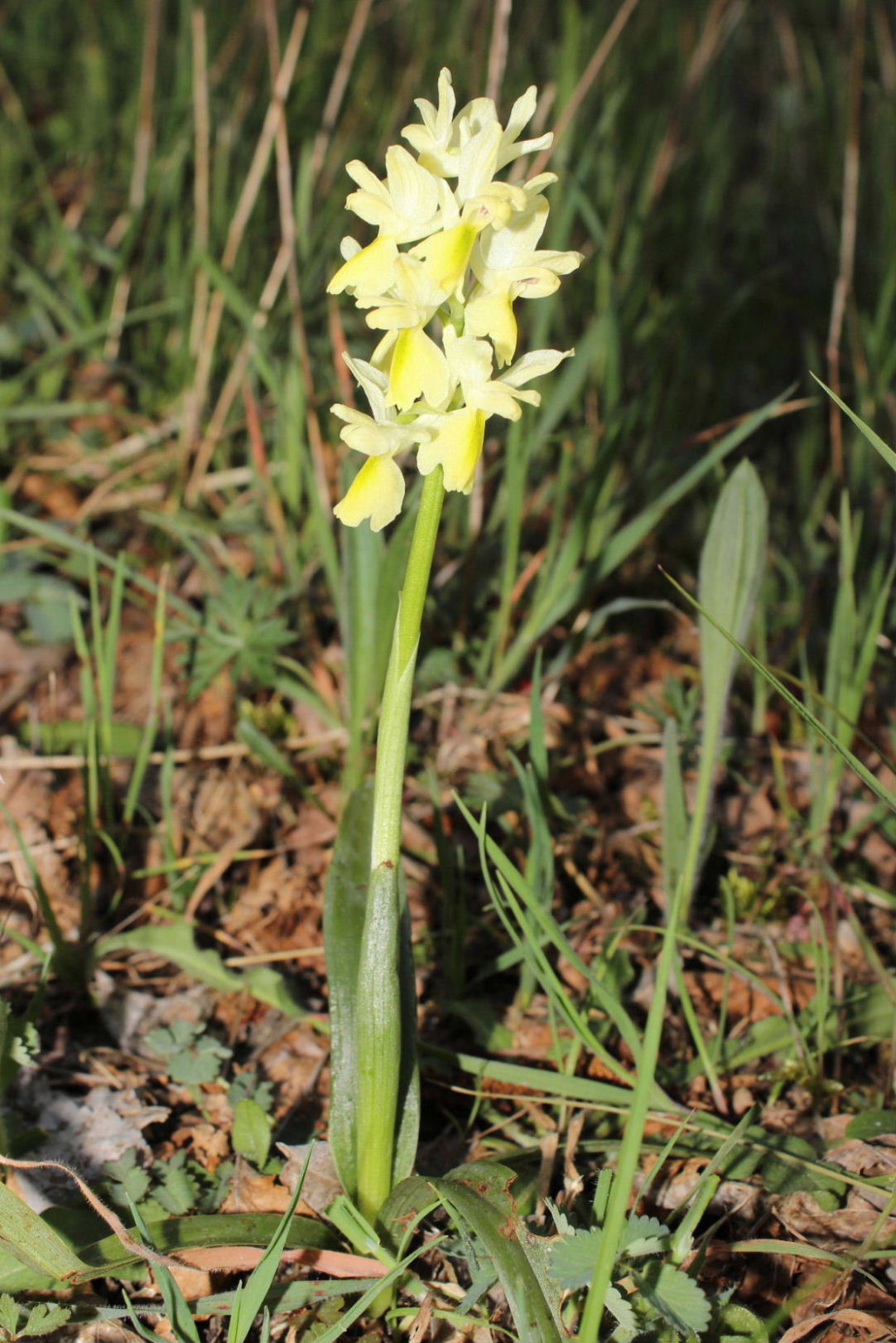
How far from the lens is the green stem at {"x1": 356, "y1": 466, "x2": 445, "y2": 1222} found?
1.14 metres

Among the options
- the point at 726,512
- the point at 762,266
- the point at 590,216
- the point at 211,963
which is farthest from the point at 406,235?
the point at 762,266

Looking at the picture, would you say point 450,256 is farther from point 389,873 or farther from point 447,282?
point 389,873

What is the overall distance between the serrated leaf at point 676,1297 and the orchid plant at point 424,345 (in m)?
0.37

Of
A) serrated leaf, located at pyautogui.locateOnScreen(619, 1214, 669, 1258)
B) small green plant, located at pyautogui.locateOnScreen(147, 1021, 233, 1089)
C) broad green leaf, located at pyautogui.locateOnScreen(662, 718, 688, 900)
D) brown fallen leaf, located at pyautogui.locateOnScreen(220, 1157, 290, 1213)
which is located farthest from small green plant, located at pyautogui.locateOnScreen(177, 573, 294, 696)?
serrated leaf, located at pyautogui.locateOnScreen(619, 1214, 669, 1258)

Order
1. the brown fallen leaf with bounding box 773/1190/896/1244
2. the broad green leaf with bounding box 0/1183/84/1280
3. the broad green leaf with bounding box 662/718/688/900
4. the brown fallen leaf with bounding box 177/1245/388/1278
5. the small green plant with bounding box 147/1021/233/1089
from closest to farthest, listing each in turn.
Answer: the broad green leaf with bounding box 0/1183/84/1280, the brown fallen leaf with bounding box 177/1245/388/1278, the brown fallen leaf with bounding box 773/1190/896/1244, the small green plant with bounding box 147/1021/233/1089, the broad green leaf with bounding box 662/718/688/900

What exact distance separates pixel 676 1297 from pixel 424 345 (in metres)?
1.05

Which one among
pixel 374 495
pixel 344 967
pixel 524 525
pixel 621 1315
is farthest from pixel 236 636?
pixel 621 1315

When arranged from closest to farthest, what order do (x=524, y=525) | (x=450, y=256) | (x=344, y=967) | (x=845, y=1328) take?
(x=450, y=256) < (x=845, y=1328) < (x=344, y=967) < (x=524, y=525)

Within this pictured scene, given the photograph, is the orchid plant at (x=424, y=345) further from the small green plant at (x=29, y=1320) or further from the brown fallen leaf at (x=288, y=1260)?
the small green plant at (x=29, y=1320)

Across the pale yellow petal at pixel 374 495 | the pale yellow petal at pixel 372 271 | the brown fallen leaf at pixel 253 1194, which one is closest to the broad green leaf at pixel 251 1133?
the brown fallen leaf at pixel 253 1194

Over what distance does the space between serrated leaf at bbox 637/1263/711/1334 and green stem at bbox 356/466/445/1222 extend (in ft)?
1.11

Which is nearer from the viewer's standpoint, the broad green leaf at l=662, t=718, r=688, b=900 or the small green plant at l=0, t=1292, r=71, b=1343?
the small green plant at l=0, t=1292, r=71, b=1343

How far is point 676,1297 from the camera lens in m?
1.19

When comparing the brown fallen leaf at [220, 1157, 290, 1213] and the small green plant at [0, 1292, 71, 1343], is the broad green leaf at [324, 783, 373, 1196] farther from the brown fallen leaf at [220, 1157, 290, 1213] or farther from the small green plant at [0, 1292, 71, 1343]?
the small green plant at [0, 1292, 71, 1343]
